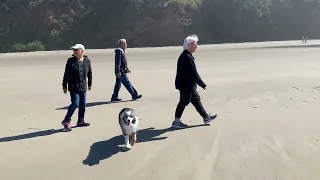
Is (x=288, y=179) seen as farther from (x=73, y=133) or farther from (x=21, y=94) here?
(x=21, y=94)

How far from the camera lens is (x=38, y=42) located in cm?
4856

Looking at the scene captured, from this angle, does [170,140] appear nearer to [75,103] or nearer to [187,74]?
[187,74]

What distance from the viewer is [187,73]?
7113mm

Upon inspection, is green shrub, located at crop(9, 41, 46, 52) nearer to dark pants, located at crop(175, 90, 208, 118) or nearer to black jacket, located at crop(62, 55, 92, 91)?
black jacket, located at crop(62, 55, 92, 91)

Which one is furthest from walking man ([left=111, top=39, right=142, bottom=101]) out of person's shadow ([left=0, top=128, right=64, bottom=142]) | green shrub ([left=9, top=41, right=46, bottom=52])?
green shrub ([left=9, top=41, right=46, bottom=52])

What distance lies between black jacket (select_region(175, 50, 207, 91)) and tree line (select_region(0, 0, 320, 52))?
140ft

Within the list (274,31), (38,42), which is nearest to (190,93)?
(38,42)

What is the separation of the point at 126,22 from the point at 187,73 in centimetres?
4814

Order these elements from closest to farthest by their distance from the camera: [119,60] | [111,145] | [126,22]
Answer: [111,145] → [119,60] → [126,22]

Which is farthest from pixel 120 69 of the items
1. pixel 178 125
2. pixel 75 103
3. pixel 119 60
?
pixel 178 125

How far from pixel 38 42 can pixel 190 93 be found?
44610mm

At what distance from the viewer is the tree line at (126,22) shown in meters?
51.9

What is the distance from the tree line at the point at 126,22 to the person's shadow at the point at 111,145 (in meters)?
42.8

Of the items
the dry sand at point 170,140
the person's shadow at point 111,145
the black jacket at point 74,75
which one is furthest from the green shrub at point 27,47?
the person's shadow at point 111,145
